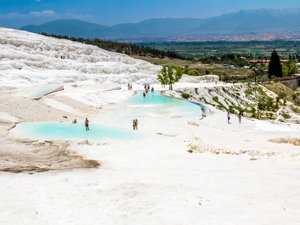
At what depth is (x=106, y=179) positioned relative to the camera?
2005 cm

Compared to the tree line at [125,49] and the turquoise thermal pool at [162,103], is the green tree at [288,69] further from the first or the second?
the tree line at [125,49]

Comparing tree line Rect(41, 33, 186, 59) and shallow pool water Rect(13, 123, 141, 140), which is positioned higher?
tree line Rect(41, 33, 186, 59)

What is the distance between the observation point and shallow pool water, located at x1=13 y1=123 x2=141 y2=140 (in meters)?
31.5

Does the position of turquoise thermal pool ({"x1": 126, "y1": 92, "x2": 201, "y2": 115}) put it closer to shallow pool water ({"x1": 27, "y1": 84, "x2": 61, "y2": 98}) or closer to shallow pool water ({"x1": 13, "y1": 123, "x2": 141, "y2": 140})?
shallow pool water ({"x1": 27, "y1": 84, "x2": 61, "y2": 98})

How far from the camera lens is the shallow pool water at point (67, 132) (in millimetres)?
31500

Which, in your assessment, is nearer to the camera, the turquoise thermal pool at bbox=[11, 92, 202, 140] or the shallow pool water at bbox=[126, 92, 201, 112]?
the turquoise thermal pool at bbox=[11, 92, 202, 140]

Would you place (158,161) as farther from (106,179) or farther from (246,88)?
(246,88)

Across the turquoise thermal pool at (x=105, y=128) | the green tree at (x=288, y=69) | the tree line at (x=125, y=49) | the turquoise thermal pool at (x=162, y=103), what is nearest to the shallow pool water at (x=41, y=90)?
the turquoise thermal pool at (x=162, y=103)

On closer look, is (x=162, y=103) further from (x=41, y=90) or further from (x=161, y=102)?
(x=41, y=90)

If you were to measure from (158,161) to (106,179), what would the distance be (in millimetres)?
4705

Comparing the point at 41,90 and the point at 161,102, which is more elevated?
the point at 41,90

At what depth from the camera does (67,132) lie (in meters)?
33.8

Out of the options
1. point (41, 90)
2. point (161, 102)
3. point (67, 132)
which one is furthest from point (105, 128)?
point (161, 102)

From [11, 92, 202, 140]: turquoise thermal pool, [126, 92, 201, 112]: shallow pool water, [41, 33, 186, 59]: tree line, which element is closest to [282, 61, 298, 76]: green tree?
[126, 92, 201, 112]: shallow pool water
